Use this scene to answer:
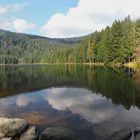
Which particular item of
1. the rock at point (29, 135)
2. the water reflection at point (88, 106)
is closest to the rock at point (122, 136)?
the rock at point (29, 135)

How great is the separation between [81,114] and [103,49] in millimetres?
93735

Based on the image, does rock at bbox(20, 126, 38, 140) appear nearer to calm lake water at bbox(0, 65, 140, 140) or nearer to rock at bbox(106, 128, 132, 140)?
calm lake water at bbox(0, 65, 140, 140)

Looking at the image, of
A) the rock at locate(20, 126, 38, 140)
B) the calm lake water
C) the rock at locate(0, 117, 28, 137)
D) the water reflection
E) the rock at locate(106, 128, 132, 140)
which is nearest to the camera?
the rock at locate(106, 128, 132, 140)

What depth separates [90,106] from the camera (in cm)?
2877

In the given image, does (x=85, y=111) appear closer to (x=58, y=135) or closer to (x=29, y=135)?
(x=29, y=135)

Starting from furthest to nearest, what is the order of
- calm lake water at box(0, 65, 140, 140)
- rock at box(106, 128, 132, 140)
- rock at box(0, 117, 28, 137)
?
1. calm lake water at box(0, 65, 140, 140)
2. rock at box(0, 117, 28, 137)
3. rock at box(106, 128, 132, 140)

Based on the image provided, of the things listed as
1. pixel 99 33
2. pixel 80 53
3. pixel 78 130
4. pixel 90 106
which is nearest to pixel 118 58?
pixel 99 33

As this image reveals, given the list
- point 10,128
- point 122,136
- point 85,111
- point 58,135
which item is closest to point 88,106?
point 85,111

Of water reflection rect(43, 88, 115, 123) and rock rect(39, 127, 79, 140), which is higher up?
rock rect(39, 127, 79, 140)

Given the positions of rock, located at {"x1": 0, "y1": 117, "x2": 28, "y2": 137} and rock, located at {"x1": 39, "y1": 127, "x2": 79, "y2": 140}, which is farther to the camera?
rock, located at {"x1": 0, "y1": 117, "x2": 28, "y2": 137}

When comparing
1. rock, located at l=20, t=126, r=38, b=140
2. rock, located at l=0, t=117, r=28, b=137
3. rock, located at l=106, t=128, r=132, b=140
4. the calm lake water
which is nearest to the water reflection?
the calm lake water

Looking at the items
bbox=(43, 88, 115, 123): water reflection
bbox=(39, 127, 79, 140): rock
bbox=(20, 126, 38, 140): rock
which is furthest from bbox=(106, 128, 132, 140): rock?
bbox=(43, 88, 115, 123): water reflection

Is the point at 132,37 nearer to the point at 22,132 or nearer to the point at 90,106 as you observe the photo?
the point at 90,106

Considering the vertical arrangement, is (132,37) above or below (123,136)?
above
